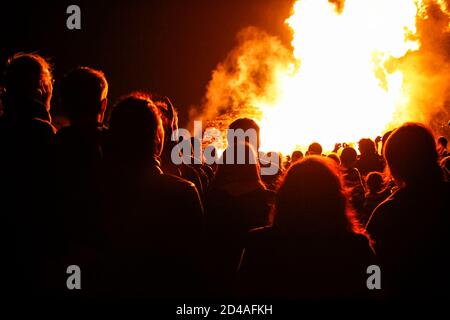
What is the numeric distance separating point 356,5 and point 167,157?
1735 centimetres

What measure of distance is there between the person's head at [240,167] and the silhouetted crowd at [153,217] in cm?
69

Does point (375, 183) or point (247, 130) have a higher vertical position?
point (247, 130)

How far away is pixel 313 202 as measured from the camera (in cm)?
215

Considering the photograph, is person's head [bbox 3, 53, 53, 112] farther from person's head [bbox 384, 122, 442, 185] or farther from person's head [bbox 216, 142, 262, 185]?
person's head [bbox 384, 122, 442, 185]

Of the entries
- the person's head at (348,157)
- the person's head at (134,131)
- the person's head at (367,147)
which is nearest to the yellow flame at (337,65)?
the person's head at (367,147)

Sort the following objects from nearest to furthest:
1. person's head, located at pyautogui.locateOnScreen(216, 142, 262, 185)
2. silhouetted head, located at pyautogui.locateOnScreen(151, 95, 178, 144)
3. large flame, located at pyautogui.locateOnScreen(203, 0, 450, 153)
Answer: person's head, located at pyautogui.locateOnScreen(216, 142, 262, 185), silhouetted head, located at pyautogui.locateOnScreen(151, 95, 178, 144), large flame, located at pyautogui.locateOnScreen(203, 0, 450, 153)

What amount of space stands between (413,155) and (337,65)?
17.0m

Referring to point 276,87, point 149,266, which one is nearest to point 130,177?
point 149,266

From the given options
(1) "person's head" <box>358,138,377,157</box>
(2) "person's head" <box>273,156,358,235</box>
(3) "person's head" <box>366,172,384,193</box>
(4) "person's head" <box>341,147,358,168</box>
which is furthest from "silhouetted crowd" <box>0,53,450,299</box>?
(1) "person's head" <box>358,138,377,157</box>

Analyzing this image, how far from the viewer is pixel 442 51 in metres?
28.0

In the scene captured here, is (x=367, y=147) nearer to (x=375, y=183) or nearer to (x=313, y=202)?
(x=375, y=183)

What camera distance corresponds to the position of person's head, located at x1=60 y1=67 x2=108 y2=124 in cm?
260

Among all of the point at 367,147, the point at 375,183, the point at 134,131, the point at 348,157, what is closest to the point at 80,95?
the point at 134,131

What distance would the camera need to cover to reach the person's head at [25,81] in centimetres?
254
